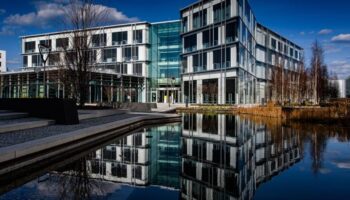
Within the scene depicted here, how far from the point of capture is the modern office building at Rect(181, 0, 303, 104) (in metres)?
42.0

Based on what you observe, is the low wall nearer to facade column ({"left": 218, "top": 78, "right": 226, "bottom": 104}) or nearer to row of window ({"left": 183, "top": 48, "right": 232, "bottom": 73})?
facade column ({"left": 218, "top": 78, "right": 226, "bottom": 104})

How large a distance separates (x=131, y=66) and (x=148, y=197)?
5591cm

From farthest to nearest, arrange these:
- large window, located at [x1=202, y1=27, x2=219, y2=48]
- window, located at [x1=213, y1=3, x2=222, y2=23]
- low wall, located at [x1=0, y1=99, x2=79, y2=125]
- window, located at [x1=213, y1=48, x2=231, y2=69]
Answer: large window, located at [x1=202, y1=27, x2=219, y2=48]
window, located at [x1=213, y1=3, x2=222, y2=23]
window, located at [x1=213, y1=48, x2=231, y2=69]
low wall, located at [x1=0, y1=99, x2=79, y2=125]

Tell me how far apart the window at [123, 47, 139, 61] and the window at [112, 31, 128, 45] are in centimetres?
165

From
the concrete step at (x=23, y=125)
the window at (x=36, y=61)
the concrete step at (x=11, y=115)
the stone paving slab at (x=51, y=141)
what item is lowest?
the stone paving slab at (x=51, y=141)

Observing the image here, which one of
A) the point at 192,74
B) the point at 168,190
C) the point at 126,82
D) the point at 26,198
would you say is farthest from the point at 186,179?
the point at 126,82

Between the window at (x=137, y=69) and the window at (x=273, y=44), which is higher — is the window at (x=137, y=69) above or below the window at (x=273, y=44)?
below

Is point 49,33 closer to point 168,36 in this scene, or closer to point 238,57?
point 168,36

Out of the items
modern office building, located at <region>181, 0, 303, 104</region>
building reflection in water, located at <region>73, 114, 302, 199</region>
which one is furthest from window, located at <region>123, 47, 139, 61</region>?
building reflection in water, located at <region>73, 114, 302, 199</region>

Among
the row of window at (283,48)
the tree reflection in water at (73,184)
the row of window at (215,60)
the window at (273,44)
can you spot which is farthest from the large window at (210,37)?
the tree reflection in water at (73,184)

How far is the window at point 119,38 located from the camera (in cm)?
5972

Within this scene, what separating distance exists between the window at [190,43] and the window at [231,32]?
705cm

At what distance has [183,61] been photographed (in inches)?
1998

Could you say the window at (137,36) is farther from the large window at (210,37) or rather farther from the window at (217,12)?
the window at (217,12)
